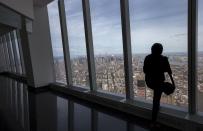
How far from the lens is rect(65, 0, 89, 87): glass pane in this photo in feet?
23.7

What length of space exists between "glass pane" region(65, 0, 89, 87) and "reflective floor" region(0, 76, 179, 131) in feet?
2.90

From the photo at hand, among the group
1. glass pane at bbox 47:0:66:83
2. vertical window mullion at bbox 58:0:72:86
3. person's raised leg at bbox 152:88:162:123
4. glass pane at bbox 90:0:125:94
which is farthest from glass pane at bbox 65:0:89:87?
person's raised leg at bbox 152:88:162:123

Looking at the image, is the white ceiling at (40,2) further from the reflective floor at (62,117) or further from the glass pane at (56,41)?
the reflective floor at (62,117)

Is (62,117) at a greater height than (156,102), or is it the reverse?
(156,102)

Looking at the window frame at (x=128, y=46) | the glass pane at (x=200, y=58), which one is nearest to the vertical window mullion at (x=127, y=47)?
the window frame at (x=128, y=46)

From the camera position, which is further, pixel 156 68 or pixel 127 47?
pixel 127 47

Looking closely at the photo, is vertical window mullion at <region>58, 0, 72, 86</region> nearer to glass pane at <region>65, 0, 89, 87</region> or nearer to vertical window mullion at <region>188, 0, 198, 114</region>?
glass pane at <region>65, 0, 89, 87</region>

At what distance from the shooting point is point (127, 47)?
5.46 metres

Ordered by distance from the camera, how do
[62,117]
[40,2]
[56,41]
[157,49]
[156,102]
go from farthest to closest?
[56,41] < [40,2] < [62,117] < [156,102] < [157,49]

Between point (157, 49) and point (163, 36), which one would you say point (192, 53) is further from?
point (163, 36)

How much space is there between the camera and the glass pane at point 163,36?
172 inches

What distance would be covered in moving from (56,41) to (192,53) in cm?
A: 602

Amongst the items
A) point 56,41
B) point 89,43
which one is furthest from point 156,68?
point 56,41

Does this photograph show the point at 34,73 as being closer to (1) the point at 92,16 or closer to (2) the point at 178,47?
(1) the point at 92,16
